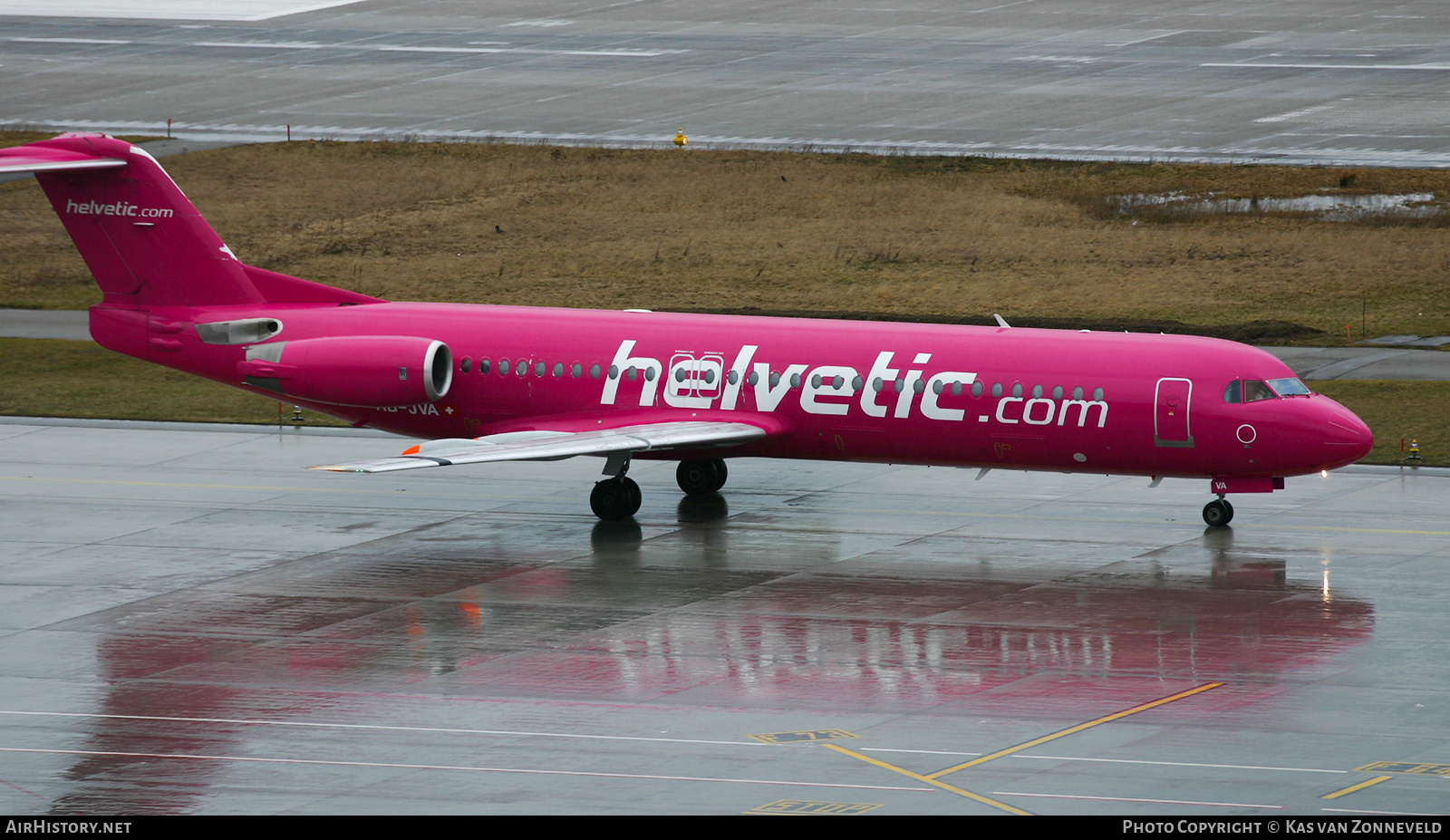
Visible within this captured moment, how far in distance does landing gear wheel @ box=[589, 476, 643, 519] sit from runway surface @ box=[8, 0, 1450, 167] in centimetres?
3918

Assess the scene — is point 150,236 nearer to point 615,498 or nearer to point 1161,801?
point 615,498

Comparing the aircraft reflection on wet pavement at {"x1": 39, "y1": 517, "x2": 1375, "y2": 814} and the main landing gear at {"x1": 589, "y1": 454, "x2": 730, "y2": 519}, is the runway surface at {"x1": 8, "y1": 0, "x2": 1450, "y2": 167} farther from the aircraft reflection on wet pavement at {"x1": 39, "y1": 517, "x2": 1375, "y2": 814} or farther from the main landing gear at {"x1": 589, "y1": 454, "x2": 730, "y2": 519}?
the aircraft reflection on wet pavement at {"x1": 39, "y1": 517, "x2": 1375, "y2": 814}

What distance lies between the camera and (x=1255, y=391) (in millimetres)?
33531

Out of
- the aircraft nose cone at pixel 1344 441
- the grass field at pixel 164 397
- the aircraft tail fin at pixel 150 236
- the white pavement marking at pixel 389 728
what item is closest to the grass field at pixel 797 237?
the grass field at pixel 164 397

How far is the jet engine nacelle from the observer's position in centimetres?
3666

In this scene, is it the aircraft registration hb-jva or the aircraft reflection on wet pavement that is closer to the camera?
the aircraft reflection on wet pavement

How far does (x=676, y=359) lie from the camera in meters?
36.3

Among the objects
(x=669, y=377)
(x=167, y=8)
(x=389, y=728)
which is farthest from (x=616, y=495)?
(x=167, y=8)

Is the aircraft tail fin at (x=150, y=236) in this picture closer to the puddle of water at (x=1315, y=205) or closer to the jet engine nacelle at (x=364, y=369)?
the jet engine nacelle at (x=364, y=369)

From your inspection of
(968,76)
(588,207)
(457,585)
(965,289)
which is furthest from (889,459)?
(968,76)

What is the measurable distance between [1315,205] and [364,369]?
1574 inches

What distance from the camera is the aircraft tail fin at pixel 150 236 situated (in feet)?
126

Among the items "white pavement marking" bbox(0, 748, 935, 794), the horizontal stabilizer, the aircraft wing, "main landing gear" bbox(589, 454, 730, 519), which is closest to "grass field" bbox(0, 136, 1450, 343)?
"main landing gear" bbox(589, 454, 730, 519)

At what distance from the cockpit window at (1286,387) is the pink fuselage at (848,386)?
7.0 inches
